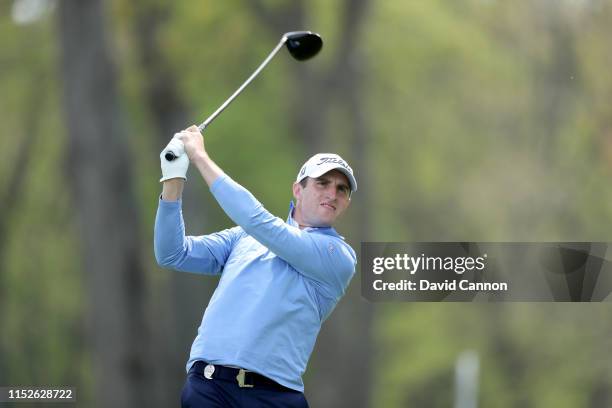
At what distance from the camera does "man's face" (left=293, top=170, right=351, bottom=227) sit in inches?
221

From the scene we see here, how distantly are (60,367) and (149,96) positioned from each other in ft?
37.3

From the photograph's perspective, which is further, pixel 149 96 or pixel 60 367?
pixel 60 367

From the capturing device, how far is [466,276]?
54.9 feet

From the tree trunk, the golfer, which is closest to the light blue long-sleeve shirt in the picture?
the golfer

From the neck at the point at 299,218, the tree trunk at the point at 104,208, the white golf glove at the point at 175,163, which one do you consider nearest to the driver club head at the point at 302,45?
the neck at the point at 299,218

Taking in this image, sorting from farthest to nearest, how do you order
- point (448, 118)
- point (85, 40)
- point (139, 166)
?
1. point (448, 118)
2. point (139, 166)
3. point (85, 40)

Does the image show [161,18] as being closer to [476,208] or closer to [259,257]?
[476,208]

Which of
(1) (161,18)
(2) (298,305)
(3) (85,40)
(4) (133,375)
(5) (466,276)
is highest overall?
(1) (161,18)

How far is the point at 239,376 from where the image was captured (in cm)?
534

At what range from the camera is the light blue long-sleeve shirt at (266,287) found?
5.27 m

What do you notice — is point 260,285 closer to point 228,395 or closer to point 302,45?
point 228,395

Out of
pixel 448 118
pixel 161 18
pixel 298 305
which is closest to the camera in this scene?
pixel 298 305

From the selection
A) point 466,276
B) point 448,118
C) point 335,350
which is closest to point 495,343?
point 448,118

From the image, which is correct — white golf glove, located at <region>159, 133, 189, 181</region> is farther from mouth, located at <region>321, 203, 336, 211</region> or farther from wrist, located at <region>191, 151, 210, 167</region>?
mouth, located at <region>321, 203, 336, 211</region>
